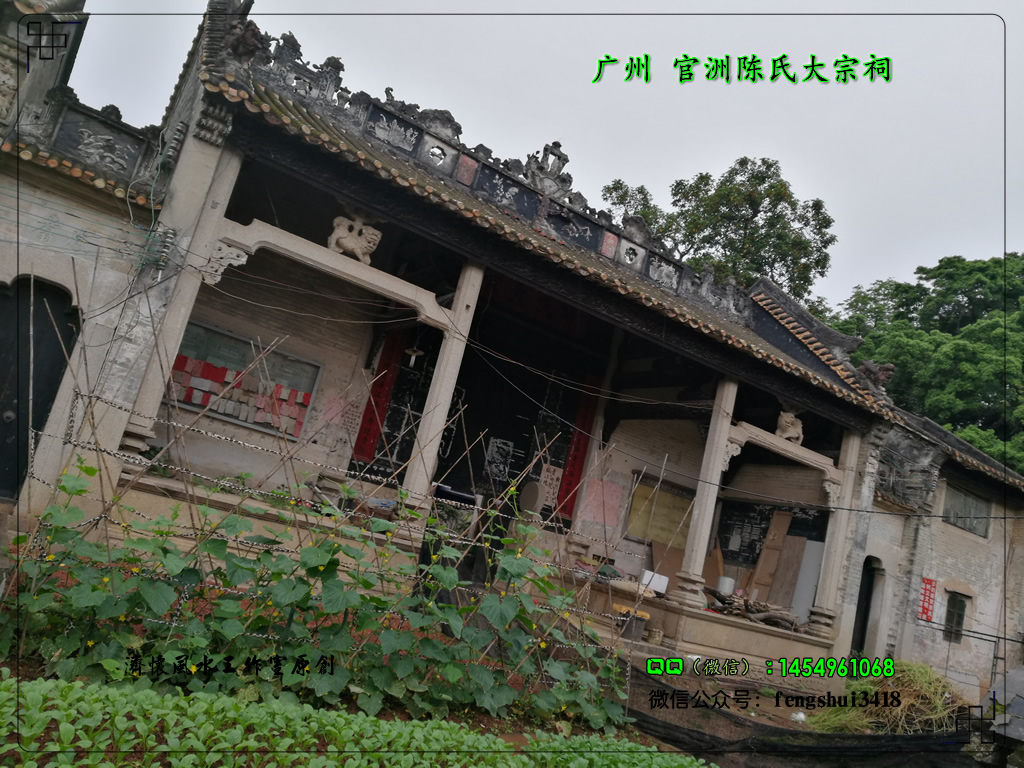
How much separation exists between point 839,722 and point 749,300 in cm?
767

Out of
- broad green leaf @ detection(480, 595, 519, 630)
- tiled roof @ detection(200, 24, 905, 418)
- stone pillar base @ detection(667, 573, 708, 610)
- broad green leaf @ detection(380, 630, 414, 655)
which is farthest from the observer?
stone pillar base @ detection(667, 573, 708, 610)

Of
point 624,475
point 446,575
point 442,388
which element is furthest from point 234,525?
point 624,475

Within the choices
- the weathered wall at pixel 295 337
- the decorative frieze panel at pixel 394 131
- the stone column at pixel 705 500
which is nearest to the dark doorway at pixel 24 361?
the weathered wall at pixel 295 337

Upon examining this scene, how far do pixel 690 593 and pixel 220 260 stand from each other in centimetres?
712

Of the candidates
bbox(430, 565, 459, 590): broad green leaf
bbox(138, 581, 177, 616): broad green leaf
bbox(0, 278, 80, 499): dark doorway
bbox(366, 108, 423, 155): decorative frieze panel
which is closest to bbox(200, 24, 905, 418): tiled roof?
bbox(366, 108, 423, 155): decorative frieze panel

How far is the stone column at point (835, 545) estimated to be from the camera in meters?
11.1

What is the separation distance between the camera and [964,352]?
57.5 ft

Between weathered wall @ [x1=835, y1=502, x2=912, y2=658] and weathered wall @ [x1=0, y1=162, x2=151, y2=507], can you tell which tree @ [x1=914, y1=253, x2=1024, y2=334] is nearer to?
weathered wall @ [x1=835, y1=502, x2=912, y2=658]

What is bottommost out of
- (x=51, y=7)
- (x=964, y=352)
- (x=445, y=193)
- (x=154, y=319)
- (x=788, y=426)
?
(x=154, y=319)

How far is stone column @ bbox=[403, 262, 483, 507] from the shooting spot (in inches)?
306

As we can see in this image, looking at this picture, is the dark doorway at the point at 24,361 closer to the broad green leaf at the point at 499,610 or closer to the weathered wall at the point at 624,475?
the broad green leaf at the point at 499,610

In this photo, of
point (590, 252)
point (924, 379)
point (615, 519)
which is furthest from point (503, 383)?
point (924, 379)

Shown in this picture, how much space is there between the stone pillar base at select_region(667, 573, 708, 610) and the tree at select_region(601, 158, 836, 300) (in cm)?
1183

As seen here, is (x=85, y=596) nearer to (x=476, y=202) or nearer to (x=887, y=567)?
(x=476, y=202)
